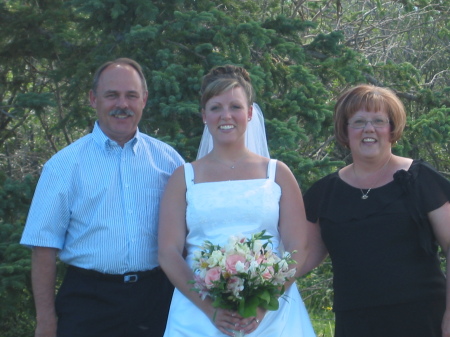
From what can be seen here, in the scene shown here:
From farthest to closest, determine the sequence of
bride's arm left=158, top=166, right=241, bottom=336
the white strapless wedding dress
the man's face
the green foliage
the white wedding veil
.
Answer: the green foliage
the white wedding veil
the man's face
the white strapless wedding dress
bride's arm left=158, top=166, right=241, bottom=336

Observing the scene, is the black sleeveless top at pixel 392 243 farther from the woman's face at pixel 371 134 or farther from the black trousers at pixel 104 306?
the black trousers at pixel 104 306

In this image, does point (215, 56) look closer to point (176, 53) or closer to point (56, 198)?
point (176, 53)

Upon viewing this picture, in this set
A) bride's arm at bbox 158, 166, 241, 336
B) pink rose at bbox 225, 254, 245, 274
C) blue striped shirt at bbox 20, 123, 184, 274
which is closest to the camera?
pink rose at bbox 225, 254, 245, 274

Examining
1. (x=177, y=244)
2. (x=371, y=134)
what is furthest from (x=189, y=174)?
(x=371, y=134)

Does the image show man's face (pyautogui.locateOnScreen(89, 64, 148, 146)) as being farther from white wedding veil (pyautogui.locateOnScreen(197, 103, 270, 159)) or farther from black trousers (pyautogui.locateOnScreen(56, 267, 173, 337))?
black trousers (pyautogui.locateOnScreen(56, 267, 173, 337))

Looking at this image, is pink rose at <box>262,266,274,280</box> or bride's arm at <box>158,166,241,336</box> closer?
pink rose at <box>262,266,274,280</box>

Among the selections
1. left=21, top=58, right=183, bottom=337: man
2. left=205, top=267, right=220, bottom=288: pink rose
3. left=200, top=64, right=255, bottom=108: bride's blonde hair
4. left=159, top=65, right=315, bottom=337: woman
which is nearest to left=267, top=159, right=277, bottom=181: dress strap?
left=159, top=65, right=315, bottom=337: woman

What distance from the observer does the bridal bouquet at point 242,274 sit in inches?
139

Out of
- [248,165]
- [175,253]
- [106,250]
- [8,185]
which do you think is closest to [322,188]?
[248,165]

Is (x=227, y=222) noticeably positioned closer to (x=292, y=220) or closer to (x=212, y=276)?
(x=292, y=220)

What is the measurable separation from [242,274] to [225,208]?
0.59 meters

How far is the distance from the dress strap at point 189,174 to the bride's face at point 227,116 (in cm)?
23

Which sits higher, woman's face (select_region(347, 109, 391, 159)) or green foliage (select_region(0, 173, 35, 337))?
woman's face (select_region(347, 109, 391, 159))

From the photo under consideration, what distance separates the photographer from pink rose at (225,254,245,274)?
3.51 m
